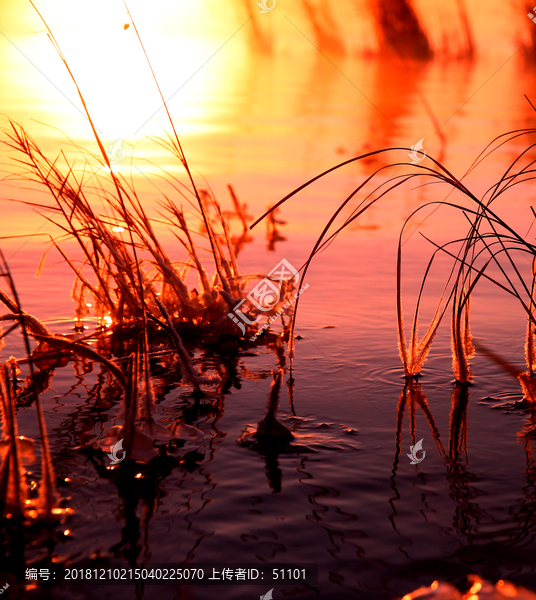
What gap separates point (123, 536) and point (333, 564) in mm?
434

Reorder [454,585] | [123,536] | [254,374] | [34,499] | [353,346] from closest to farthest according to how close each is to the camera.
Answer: [454,585] < [123,536] < [34,499] < [254,374] < [353,346]

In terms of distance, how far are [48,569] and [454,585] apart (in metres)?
0.77

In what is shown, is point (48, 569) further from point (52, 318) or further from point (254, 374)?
point (52, 318)

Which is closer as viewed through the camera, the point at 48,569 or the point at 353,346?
the point at 48,569

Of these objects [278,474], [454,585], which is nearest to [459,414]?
[278,474]

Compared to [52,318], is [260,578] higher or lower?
lower

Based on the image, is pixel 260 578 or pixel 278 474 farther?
pixel 278 474

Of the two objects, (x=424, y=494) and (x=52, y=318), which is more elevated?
(x=52, y=318)

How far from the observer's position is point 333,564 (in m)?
1.16

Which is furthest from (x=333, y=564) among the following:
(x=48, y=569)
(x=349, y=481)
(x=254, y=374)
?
(x=254, y=374)

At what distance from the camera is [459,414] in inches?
73.9

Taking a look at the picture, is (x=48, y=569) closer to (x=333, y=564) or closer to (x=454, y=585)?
(x=333, y=564)

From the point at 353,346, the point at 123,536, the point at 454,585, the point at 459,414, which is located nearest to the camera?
the point at 454,585

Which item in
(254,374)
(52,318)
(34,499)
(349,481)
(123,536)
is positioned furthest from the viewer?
(52,318)
